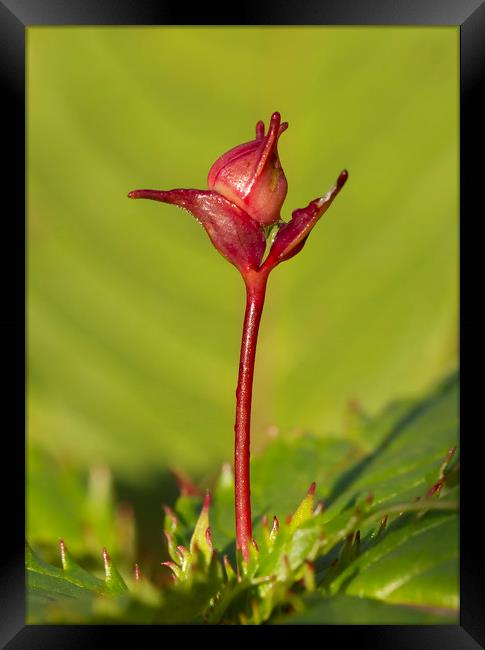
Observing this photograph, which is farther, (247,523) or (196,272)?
(196,272)

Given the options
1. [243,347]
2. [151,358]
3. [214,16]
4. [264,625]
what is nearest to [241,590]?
[264,625]

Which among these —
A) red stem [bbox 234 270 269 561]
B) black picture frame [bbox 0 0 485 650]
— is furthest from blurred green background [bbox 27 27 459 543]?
red stem [bbox 234 270 269 561]

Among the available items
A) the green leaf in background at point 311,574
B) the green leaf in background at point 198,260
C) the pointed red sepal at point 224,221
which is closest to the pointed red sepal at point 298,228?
the pointed red sepal at point 224,221

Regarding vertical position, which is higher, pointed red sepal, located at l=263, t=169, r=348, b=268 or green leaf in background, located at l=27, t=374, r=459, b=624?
pointed red sepal, located at l=263, t=169, r=348, b=268

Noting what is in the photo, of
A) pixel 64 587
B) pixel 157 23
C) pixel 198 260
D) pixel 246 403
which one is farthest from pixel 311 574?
pixel 198 260

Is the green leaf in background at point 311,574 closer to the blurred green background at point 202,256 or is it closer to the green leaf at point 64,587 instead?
the green leaf at point 64,587

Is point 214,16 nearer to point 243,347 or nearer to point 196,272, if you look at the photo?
point 243,347

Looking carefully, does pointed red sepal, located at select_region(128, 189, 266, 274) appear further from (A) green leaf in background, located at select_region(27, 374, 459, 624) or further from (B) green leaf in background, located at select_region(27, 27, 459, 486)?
(B) green leaf in background, located at select_region(27, 27, 459, 486)
